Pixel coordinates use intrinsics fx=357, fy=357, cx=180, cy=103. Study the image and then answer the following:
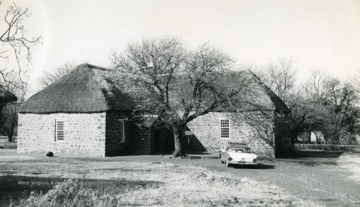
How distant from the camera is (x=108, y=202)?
1057 cm

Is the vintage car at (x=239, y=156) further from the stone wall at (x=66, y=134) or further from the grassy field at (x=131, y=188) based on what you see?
the stone wall at (x=66, y=134)

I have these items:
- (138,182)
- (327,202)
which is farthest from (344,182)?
(138,182)

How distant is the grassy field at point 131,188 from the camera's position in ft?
35.7

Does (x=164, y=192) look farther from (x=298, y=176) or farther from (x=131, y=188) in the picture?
(x=298, y=176)

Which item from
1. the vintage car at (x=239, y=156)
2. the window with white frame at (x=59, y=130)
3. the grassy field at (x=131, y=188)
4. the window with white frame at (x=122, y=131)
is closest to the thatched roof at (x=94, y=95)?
the window with white frame at (x=59, y=130)

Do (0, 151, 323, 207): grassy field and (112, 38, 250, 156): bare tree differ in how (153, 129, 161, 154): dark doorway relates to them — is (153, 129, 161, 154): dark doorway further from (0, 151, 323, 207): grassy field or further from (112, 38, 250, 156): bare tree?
(0, 151, 323, 207): grassy field

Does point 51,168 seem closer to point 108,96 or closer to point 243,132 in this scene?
point 108,96

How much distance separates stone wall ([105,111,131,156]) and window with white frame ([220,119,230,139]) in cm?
756

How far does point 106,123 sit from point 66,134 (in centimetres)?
353

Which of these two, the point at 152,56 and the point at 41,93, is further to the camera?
the point at 41,93

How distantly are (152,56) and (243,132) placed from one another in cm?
974

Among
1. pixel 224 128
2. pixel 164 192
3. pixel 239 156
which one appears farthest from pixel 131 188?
pixel 224 128

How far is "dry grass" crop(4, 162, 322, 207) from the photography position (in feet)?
35.4

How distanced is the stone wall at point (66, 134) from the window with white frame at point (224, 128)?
961 cm
